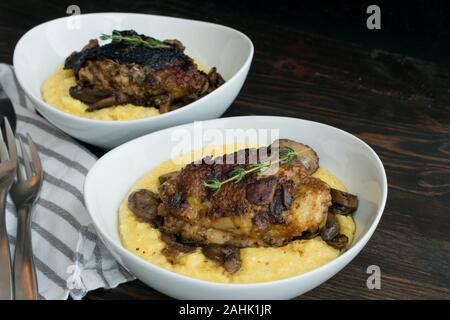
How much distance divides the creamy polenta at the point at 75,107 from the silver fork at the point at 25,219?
0.38 meters

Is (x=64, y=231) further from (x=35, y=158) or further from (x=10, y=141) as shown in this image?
(x=10, y=141)

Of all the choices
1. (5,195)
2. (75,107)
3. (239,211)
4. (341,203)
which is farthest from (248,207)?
(75,107)

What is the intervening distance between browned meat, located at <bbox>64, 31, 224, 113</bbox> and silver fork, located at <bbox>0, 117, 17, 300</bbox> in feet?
1.89

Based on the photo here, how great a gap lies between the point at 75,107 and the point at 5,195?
2.75 ft

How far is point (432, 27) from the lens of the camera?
5.57 metres

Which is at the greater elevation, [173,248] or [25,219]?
[173,248]

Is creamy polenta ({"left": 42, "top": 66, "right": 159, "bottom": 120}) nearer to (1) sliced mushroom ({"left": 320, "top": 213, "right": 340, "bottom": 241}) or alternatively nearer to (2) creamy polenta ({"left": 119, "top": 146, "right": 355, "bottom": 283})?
(2) creamy polenta ({"left": 119, "top": 146, "right": 355, "bottom": 283})

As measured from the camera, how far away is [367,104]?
4.73m

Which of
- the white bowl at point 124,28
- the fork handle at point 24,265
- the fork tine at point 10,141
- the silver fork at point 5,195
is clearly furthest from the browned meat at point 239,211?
the fork tine at point 10,141

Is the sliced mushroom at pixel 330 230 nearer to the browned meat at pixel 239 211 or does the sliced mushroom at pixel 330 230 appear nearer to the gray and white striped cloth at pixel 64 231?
the browned meat at pixel 239 211

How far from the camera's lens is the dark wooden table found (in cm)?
335

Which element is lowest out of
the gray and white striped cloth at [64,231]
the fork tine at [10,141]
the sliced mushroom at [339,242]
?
the gray and white striped cloth at [64,231]

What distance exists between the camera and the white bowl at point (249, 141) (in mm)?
2820

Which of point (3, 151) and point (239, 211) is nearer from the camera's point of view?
point (239, 211)
